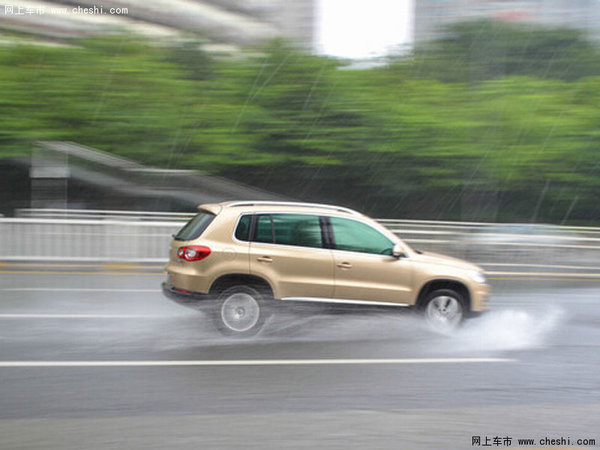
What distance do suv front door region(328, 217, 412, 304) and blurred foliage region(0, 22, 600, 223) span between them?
20.4 metres

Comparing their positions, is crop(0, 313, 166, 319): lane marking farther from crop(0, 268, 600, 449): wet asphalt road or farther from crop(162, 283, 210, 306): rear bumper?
crop(162, 283, 210, 306): rear bumper

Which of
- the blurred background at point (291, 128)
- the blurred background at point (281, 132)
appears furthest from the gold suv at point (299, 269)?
the blurred background at point (291, 128)

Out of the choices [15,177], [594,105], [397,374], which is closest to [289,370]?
[397,374]

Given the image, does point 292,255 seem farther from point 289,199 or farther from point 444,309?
point 289,199

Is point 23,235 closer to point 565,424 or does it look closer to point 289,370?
point 289,370

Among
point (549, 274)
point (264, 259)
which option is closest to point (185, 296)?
point (264, 259)

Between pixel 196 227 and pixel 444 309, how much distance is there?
123 inches

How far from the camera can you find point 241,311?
7.38m

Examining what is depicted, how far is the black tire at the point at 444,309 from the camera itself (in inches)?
306

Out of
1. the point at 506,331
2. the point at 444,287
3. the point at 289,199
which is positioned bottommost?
the point at 506,331

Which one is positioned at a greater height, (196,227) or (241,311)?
(196,227)

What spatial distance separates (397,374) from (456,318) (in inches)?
80.6

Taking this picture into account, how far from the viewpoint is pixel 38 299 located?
9484mm

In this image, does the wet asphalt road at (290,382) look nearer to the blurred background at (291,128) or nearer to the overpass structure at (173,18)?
the blurred background at (291,128)
